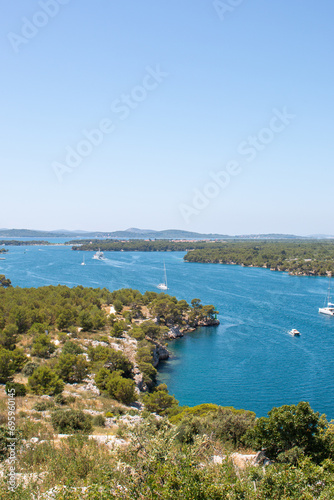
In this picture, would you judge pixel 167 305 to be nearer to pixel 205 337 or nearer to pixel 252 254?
pixel 205 337

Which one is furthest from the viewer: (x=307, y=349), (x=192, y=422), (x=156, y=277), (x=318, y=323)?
(x=156, y=277)

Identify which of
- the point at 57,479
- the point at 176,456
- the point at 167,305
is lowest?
the point at 167,305

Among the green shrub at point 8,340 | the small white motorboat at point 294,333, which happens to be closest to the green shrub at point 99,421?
the green shrub at point 8,340

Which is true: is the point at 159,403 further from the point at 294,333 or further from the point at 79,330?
the point at 294,333

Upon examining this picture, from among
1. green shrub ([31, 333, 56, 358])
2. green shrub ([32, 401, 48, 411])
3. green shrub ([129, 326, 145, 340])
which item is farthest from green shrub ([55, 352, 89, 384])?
green shrub ([129, 326, 145, 340])

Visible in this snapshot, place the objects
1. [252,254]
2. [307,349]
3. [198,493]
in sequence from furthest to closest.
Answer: [252,254], [307,349], [198,493]

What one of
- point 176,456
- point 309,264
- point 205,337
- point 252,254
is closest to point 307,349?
point 205,337
